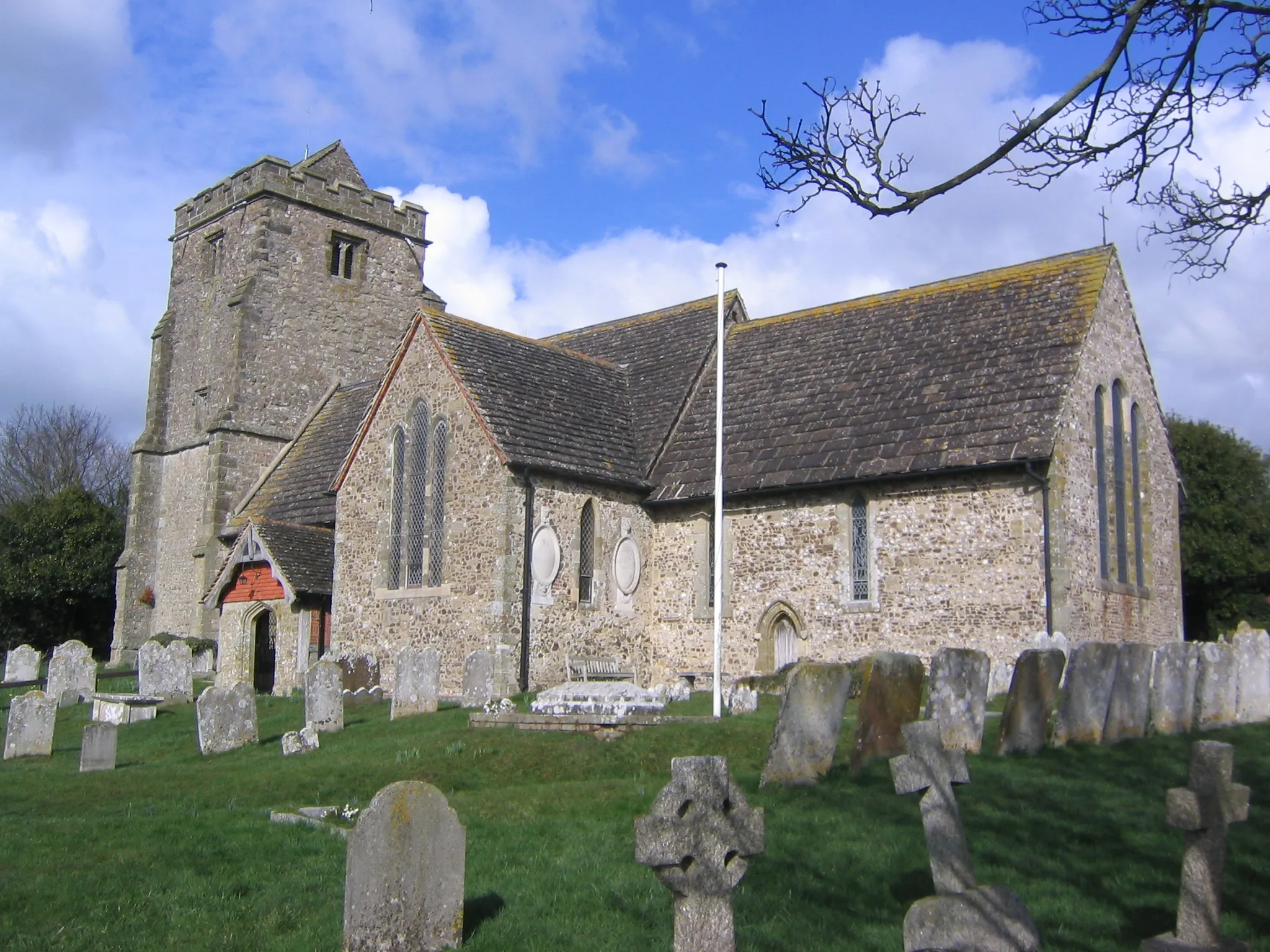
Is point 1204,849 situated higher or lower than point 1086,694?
lower

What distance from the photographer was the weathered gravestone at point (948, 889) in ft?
21.4

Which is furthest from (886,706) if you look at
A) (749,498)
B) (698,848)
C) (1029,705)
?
(749,498)

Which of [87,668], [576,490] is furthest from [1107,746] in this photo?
[87,668]

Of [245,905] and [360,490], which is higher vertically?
[360,490]

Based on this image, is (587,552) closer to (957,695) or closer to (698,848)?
(957,695)

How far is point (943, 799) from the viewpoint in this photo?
7.10m

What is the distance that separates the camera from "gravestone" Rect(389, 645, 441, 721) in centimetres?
1923

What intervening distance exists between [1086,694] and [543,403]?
46.2ft

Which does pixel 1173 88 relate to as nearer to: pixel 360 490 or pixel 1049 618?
pixel 1049 618

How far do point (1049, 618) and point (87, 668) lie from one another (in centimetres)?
1952

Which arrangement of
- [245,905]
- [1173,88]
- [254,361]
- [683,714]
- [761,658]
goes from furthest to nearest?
[254,361] → [761,658] → [683,714] → [245,905] → [1173,88]

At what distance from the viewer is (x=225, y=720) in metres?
17.3

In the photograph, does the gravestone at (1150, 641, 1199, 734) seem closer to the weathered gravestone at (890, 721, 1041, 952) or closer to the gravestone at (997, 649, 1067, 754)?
the gravestone at (997, 649, 1067, 754)

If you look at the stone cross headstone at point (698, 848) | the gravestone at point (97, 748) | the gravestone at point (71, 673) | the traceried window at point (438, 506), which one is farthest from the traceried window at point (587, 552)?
the stone cross headstone at point (698, 848)
